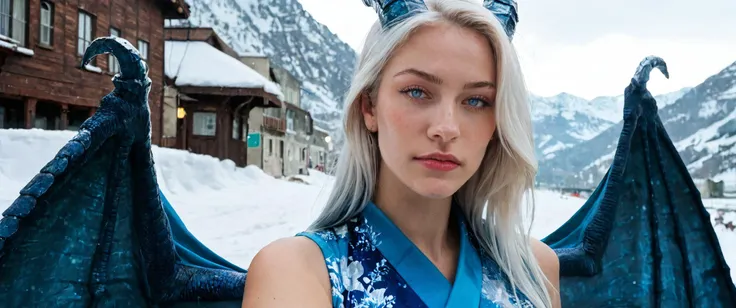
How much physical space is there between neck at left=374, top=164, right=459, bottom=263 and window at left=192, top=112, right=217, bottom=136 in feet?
52.9

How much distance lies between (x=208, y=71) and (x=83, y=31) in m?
5.51

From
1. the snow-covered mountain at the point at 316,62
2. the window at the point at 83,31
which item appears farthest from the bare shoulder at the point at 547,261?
the snow-covered mountain at the point at 316,62

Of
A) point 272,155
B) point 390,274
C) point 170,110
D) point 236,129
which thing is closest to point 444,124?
point 390,274

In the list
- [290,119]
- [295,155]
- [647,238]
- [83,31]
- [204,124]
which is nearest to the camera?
[647,238]

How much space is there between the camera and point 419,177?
1.00m

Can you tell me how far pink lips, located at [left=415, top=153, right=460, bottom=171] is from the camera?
987mm

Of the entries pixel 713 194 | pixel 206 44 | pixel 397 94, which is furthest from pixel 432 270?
pixel 713 194

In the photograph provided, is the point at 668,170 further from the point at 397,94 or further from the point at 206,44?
the point at 206,44

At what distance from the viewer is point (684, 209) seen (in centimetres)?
172

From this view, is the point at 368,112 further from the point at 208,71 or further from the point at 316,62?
the point at 316,62

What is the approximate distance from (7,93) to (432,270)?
332 inches

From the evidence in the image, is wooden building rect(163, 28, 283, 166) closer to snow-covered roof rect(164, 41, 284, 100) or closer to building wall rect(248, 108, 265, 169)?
snow-covered roof rect(164, 41, 284, 100)

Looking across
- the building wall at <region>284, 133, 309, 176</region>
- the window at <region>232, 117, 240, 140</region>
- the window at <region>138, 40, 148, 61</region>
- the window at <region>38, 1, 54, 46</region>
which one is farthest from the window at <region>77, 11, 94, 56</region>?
the building wall at <region>284, 133, 309, 176</region>

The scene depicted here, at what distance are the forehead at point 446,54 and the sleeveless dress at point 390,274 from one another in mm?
337
